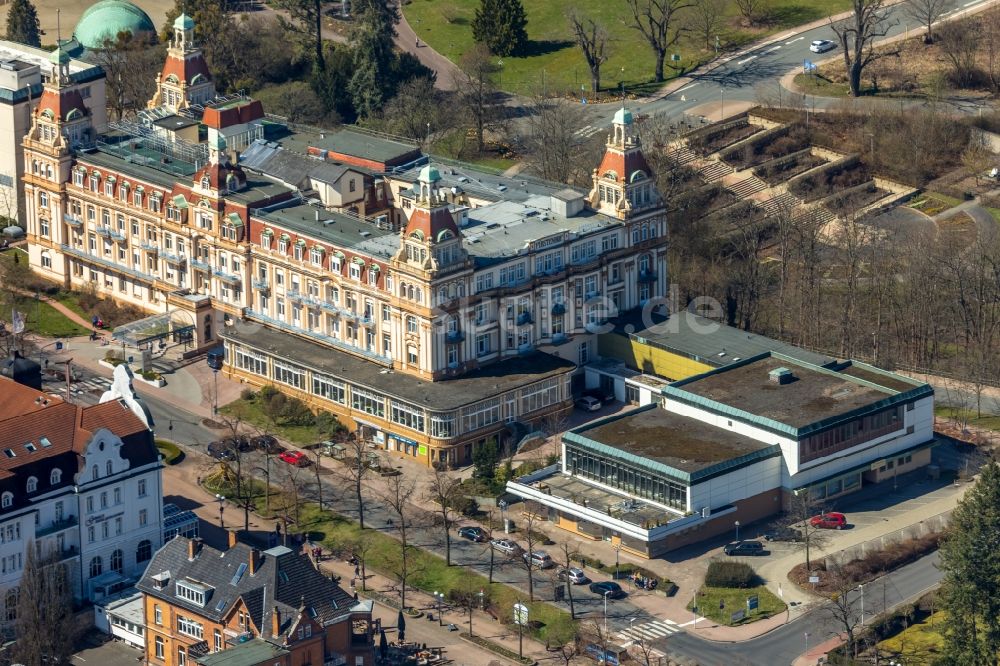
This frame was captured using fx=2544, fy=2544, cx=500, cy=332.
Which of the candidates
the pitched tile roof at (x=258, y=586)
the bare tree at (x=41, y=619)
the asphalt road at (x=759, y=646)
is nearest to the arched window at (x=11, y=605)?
the bare tree at (x=41, y=619)

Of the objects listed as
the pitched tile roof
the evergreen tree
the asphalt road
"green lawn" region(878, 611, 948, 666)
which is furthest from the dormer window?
the evergreen tree

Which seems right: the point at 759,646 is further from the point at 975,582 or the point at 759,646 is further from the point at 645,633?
the point at 975,582

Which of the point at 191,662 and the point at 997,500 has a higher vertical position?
the point at 997,500

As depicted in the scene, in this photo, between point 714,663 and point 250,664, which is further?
point 714,663

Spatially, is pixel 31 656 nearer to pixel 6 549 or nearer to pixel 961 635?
pixel 6 549

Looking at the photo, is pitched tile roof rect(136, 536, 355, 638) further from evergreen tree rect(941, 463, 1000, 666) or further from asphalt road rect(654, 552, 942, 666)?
evergreen tree rect(941, 463, 1000, 666)

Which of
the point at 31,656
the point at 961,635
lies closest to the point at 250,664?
the point at 31,656

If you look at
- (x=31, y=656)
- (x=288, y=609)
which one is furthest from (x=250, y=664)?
(x=31, y=656)
